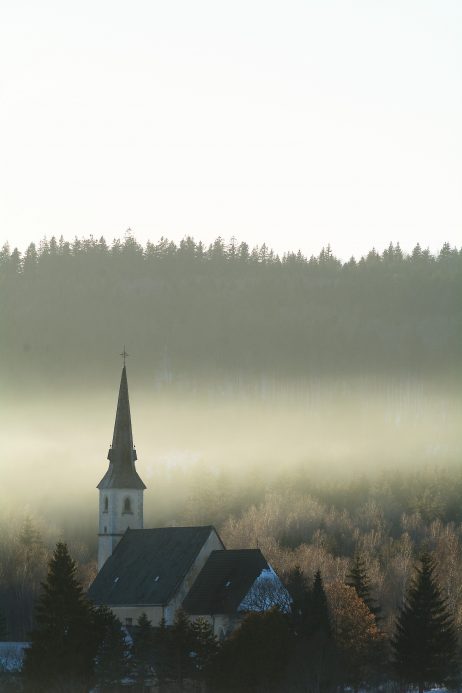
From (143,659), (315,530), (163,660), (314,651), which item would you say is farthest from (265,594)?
(315,530)

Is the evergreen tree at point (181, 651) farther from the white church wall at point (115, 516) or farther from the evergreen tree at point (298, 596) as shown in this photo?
the white church wall at point (115, 516)

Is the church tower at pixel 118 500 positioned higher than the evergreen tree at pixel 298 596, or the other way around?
the church tower at pixel 118 500

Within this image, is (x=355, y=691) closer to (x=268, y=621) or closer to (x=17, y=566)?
(x=268, y=621)

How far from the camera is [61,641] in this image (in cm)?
8612

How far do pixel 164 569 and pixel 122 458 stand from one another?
43.1ft

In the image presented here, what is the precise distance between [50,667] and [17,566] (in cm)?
7985

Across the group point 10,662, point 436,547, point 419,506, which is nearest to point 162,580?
point 10,662

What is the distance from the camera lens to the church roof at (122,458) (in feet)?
403

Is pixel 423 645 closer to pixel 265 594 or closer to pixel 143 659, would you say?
pixel 143 659

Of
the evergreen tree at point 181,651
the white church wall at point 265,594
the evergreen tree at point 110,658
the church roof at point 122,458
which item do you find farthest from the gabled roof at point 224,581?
the evergreen tree at point 181,651

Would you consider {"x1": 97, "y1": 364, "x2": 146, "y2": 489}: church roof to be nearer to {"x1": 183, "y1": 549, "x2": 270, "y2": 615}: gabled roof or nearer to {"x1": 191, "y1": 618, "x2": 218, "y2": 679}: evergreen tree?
{"x1": 183, "y1": 549, "x2": 270, "y2": 615}: gabled roof

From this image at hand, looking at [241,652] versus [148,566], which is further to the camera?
[148,566]

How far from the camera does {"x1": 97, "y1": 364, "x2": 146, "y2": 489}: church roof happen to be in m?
123

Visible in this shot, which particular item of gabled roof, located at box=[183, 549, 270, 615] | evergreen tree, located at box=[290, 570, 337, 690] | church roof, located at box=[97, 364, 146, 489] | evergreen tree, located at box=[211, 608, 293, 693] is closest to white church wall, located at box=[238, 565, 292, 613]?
gabled roof, located at box=[183, 549, 270, 615]
